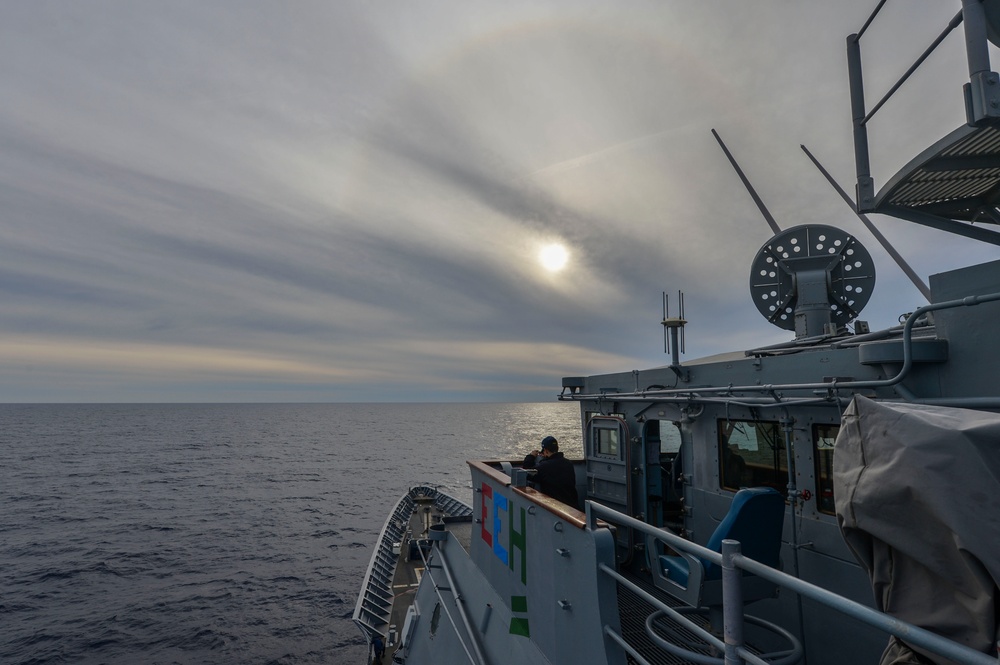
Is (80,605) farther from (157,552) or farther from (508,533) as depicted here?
(508,533)

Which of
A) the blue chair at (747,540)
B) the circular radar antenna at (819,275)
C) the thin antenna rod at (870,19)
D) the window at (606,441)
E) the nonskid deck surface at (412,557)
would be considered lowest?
the nonskid deck surface at (412,557)

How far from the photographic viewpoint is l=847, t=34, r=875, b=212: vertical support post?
5.84 meters

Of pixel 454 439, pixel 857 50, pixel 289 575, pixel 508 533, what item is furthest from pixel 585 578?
pixel 454 439

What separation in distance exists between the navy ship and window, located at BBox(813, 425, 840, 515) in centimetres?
2

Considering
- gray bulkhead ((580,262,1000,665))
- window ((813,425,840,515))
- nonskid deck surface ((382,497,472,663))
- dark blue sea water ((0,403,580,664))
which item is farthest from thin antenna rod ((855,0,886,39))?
dark blue sea water ((0,403,580,664))

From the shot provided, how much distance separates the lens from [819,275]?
770 centimetres

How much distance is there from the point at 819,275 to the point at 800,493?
11.9 ft

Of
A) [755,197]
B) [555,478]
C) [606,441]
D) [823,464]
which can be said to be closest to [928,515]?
[823,464]

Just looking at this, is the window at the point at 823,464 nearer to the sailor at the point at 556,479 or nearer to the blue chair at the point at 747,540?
the blue chair at the point at 747,540

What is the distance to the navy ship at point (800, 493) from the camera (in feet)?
6.05

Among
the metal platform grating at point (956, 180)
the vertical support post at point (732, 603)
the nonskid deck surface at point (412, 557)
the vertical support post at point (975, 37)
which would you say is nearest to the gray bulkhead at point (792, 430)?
the metal platform grating at point (956, 180)

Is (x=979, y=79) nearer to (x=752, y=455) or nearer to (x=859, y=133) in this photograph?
(x=859, y=133)

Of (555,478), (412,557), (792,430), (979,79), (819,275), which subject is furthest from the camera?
(412,557)

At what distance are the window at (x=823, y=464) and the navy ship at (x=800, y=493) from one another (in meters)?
0.02
